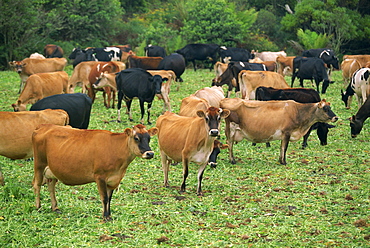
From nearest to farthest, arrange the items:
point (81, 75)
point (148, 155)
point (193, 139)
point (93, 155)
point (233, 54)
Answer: point (148, 155)
point (93, 155)
point (193, 139)
point (81, 75)
point (233, 54)

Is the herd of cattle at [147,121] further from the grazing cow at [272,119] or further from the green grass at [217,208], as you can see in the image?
the green grass at [217,208]

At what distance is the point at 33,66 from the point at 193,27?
1564 cm

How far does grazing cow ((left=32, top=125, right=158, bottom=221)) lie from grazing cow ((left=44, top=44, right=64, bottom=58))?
80.6 feet

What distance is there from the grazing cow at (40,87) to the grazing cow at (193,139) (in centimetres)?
657

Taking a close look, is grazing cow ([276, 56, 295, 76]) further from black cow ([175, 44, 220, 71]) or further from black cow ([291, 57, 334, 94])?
black cow ([175, 44, 220, 71])

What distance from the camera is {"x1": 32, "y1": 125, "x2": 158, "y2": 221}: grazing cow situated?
279 inches

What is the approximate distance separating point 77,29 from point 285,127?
95.4 feet

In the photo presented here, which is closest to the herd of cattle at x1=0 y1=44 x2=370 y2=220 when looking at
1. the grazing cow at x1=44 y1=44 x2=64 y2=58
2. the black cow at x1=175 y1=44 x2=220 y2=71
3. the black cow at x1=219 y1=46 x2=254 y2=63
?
the black cow at x1=219 y1=46 x2=254 y2=63

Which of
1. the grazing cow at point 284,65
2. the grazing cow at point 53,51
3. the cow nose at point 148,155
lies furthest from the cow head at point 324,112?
the grazing cow at point 53,51

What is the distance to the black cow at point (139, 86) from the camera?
50.1ft

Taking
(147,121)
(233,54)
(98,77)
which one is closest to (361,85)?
(147,121)

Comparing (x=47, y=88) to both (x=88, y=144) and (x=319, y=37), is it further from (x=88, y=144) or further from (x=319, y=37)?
(x=319, y=37)

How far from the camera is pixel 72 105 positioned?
1145 cm

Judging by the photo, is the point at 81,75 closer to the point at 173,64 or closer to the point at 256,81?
the point at 173,64
